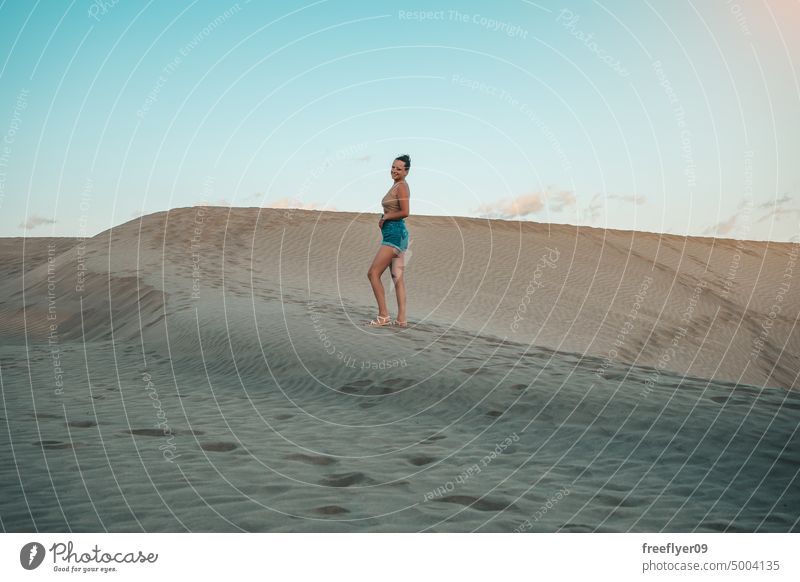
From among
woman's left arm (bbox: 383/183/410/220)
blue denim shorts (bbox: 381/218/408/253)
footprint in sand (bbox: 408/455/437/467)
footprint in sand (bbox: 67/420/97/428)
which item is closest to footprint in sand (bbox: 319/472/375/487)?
footprint in sand (bbox: 408/455/437/467)

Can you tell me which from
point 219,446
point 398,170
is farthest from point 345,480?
point 398,170

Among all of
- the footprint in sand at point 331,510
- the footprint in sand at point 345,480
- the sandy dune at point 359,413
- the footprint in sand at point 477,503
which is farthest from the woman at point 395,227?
the footprint in sand at point 331,510

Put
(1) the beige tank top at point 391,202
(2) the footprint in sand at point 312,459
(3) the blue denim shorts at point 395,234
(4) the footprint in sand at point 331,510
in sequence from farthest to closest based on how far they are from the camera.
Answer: (3) the blue denim shorts at point 395,234, (1) the beige tank top at point 391,202, (2) the footprint in sand at point 312,459, (4) the footprint in sand at point 331,510

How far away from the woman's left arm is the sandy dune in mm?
2287

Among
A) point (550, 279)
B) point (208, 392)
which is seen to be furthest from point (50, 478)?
point (550, 279)

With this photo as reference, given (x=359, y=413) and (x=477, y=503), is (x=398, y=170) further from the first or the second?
(x=477, y=503)

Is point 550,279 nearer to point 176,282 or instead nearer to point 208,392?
point 176,282

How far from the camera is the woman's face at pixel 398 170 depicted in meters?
11.5

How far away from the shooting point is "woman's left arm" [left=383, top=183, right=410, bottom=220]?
1148 centimetres

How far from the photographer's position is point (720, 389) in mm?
10312

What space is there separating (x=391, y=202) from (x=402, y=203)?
210 mm

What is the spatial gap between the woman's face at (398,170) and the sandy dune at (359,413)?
9.72ft

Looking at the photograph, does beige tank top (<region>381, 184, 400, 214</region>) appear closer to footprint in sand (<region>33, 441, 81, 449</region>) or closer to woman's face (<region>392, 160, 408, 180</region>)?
woman's face (<region>392, 160, 408, 180</region>)

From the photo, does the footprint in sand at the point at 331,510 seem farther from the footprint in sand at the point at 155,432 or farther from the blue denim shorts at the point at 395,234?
the blue denim shorts at the point at 395,234
